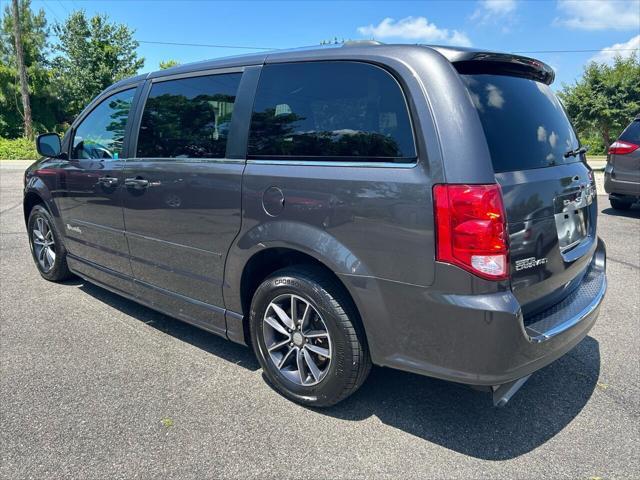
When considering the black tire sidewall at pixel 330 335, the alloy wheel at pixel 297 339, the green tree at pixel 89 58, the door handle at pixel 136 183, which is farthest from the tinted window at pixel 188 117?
the green tree at pixel 89 58

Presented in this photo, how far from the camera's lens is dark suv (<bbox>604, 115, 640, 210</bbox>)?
783 cm

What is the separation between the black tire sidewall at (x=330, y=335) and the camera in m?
2.56

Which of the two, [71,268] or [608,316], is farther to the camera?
[71,268]

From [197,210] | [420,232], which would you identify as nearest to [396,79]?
[420,232]

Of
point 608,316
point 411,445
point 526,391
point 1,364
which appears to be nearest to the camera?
point 411,445

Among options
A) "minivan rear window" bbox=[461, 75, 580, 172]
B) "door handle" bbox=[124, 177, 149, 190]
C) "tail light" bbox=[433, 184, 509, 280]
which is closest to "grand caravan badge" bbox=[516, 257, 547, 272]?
"tail light" bbox=[433, 184, 509, 280]

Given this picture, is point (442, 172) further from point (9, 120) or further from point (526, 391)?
point (9, 120)

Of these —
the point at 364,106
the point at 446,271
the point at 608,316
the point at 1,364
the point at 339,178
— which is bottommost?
the point at 608,316

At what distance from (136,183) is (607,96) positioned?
21194 mm

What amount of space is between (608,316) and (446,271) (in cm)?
279

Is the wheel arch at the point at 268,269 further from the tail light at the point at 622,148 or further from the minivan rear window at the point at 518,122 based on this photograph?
the tail light at the point at 622,148

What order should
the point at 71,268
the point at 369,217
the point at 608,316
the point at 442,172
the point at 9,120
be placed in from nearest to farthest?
1. the point at 442,172
2. the point at 369,217
3. the point at 608,316
4. the point at 71,268
5. the point at 9,120

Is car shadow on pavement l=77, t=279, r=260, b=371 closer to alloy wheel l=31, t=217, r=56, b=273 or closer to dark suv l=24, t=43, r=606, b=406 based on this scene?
dark suv l=24, t=43, r=606, b=406

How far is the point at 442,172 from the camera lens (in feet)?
7.13
